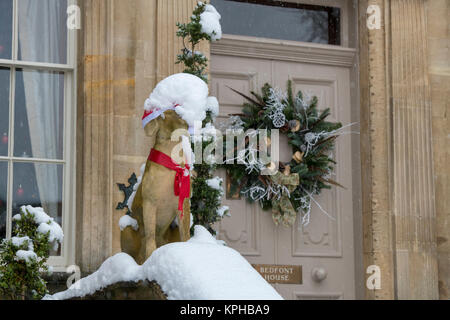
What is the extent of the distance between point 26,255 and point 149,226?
826mm

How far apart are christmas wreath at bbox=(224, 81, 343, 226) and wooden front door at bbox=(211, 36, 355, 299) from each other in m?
0.11

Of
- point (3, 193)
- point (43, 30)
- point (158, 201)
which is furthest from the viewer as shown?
point (43, 30)

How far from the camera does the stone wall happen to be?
299 inches

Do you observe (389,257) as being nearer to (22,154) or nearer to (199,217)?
(199,217)

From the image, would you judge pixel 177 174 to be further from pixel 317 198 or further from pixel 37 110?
pixel 317 198

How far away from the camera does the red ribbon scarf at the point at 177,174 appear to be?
472cm

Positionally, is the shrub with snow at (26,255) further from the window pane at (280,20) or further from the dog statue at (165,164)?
the window pane at (280,20)

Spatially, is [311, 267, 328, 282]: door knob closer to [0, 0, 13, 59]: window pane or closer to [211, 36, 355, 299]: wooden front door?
[211, 36, 355, 299]: wooden front door

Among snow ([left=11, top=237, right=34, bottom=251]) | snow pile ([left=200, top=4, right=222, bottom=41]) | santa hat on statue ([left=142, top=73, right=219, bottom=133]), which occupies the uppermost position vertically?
snow pile ([left=200, top=4, right=222, bottom=41])

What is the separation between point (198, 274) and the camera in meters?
3.92

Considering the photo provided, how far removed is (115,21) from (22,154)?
132cm

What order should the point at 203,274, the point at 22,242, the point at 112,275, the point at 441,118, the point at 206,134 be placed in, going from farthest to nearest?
the point at 441,118, the point at 206,134, the point at 22,242, the point at 112,275, the point at 203,274

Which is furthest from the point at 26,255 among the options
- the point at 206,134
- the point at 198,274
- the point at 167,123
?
the point at 206,134

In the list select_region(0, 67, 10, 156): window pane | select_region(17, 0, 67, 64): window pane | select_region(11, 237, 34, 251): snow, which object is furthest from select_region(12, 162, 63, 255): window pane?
select_region(11, 237, 34, 251): snow
